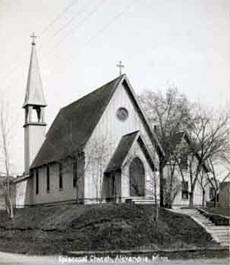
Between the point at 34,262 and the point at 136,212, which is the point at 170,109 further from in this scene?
the point at 34,262

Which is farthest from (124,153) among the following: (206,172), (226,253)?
(226,253)

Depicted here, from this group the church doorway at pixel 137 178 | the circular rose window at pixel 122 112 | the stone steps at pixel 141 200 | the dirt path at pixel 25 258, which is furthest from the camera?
the circular rose window at pixel 122 112

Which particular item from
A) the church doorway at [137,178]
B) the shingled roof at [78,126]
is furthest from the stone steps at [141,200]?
the shingled roof at [78,126]

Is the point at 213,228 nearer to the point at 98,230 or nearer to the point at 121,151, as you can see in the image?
the point at 98,230

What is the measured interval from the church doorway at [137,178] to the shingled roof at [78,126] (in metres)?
0.48

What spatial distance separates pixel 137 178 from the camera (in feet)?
30.1

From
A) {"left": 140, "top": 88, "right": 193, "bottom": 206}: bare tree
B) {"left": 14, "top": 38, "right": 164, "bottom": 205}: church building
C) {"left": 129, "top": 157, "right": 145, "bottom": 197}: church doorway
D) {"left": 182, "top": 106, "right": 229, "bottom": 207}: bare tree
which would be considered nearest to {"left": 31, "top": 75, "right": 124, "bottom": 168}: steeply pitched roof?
{"left": 14, "top": 38, "right": 164, "bottom": 205}: church building

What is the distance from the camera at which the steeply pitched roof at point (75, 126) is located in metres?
9.10

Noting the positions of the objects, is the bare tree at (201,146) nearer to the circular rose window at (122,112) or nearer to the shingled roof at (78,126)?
the shingled roof at (78,126)

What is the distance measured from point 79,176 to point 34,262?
4.98 meters

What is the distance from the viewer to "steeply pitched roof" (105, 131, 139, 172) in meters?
8.95

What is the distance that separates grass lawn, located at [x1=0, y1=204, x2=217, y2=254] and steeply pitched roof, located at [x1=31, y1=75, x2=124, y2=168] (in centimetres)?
174

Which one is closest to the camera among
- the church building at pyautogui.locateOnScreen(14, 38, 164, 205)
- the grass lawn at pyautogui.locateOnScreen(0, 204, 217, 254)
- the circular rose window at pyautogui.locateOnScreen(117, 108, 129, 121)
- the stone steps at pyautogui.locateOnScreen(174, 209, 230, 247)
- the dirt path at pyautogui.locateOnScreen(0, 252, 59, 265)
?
the dirt path at pyautogui.locateOnScreen(0, 252, 59, 265)

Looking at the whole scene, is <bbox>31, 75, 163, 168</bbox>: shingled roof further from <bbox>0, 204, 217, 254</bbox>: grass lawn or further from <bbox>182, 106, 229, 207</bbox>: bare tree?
<bbox>0, 204, 217, 254</bbox>: grass lawn
